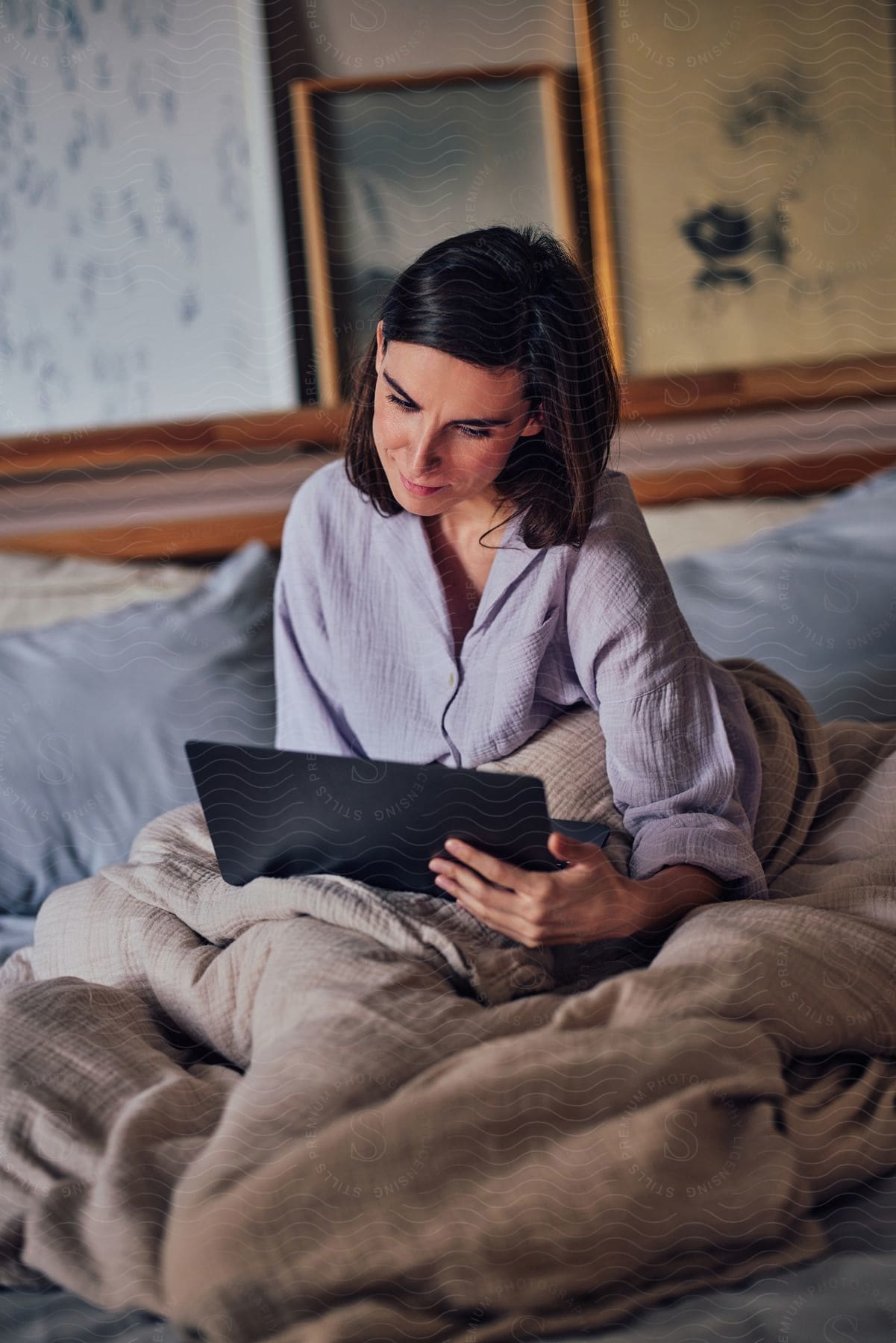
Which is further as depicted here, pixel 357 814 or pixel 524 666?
pixel 524 666

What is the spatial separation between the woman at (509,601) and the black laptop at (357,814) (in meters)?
0.01

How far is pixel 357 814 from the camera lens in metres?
0.56

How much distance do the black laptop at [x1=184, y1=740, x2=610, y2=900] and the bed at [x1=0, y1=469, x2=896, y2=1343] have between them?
1.09ft

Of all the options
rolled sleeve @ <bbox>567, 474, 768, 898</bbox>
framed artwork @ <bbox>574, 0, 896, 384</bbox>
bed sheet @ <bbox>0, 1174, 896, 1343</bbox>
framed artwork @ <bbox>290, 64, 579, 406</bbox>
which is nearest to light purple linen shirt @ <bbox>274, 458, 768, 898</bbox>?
rolled sleeve @ <bbox>567, 474, 768, 898</bbox>

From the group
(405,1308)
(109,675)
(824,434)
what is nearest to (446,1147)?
(405,1308)

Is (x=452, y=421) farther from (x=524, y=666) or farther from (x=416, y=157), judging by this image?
(x=416, y=157)

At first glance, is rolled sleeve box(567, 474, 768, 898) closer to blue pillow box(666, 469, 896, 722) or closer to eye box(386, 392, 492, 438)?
eye box(386, 392, 492, 438)

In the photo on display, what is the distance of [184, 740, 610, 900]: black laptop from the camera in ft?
1.76

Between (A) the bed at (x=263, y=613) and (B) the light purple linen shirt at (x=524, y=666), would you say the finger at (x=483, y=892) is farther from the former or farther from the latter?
(A) the bed at (x=263, y=613)

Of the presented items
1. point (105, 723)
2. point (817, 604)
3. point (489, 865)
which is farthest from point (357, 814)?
point (817, 604)

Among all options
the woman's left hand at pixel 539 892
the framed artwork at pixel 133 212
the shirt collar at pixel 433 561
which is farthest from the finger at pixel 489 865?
the framed artwork at pixel 133 212

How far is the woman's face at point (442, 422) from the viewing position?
22.3 inches

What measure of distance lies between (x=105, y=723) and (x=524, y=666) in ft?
1.35

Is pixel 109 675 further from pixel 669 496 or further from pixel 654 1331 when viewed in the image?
pixel 654 1331
